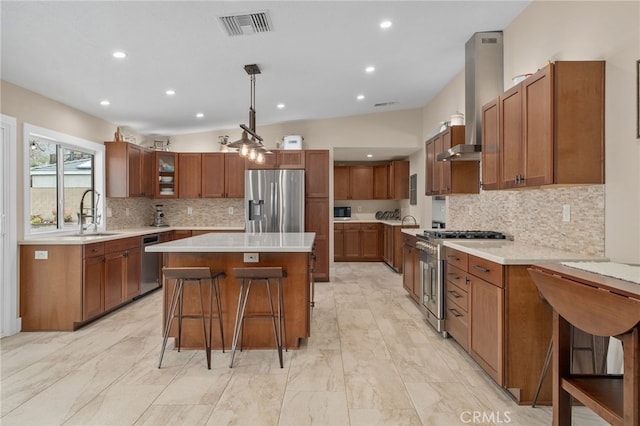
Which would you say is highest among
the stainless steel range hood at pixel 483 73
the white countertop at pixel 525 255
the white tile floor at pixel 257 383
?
the stainless steel range hood at pixel 483 73

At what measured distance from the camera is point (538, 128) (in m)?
2.34

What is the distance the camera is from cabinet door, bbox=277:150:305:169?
5.89m

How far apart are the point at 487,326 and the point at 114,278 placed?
399cm

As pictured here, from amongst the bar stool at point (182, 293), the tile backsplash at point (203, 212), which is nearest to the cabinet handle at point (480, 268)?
the bar stool at point (182, 293)

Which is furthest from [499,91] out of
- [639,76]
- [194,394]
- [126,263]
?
[126,263]

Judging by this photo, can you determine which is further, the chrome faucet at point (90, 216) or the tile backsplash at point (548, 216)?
the chrome faucet at point (90, 216)

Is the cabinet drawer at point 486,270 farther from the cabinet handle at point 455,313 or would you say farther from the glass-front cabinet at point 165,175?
the glass-front cabinet at point 165,175

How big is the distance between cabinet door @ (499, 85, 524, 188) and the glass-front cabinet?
203 inches

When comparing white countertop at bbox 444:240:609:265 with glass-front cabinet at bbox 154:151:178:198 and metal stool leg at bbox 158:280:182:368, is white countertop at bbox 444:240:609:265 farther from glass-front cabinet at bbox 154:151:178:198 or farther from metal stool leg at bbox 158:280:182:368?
glass-front cabinet at bbox 154:151:178:198

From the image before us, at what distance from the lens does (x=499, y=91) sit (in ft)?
11.7

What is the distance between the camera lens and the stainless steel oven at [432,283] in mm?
3330

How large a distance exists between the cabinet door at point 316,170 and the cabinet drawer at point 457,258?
9.81ft

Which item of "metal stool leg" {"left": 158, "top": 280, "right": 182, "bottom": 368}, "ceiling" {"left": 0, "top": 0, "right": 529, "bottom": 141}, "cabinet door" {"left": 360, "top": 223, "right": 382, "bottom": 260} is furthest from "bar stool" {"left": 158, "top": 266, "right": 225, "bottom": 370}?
"cabinet door" {"left": 360, "top": 223, "right": 382, "bottom": 260}

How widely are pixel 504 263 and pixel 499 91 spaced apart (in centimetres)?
219
